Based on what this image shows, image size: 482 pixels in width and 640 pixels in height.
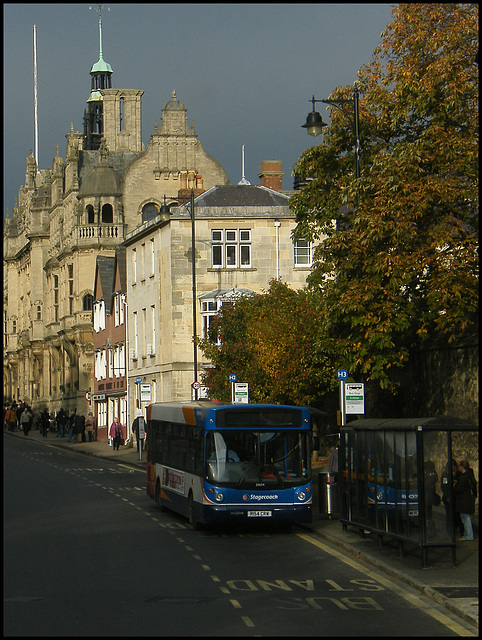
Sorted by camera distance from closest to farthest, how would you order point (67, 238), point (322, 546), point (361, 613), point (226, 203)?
point (361, 613) < point (322, 546) < point (226, 203) < point (67, 238)

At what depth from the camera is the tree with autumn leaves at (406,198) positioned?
73.3ft

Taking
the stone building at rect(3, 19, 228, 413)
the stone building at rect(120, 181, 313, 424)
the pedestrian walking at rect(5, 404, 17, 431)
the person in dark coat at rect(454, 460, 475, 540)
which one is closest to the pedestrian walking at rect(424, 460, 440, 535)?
the person in dark coat at rect(454, 460, 475, 540)

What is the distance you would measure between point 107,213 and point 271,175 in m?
22.0

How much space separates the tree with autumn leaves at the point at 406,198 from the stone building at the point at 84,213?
1486 inches

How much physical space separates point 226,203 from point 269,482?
37.3m

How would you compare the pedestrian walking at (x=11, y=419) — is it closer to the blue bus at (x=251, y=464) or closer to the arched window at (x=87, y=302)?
the arched window at (x=87, y=302)

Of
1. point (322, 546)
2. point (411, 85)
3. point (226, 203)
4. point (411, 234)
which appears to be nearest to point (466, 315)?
point (411, 234)

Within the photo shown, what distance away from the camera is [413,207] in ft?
72.5

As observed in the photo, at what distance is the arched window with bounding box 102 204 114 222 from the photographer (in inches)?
3211

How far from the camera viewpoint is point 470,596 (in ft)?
45.4

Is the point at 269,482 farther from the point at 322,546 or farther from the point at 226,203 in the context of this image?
the point at 226,203

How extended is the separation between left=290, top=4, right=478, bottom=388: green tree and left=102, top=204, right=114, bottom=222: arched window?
190 feet

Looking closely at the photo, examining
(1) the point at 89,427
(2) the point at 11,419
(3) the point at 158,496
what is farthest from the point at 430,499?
(2) the point at 11,419

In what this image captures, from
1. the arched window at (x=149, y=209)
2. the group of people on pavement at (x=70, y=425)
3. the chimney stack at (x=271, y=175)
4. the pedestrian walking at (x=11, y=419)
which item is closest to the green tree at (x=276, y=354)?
the chimney stack at (x=271, y=175)
